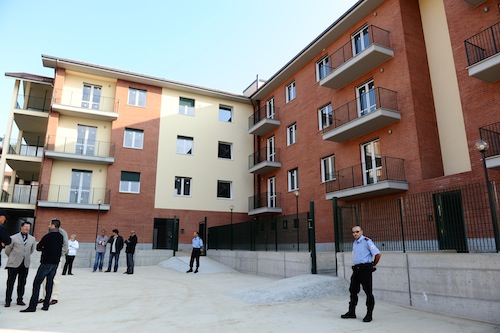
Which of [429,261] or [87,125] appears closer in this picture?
[429,261]

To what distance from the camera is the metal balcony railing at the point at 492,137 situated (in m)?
11.0

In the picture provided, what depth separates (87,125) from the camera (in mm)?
22266

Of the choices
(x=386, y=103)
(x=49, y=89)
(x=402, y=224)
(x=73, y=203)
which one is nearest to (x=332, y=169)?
(x=386, y=103)

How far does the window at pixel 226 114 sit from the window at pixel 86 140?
28.1ft

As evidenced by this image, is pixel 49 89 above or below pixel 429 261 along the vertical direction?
above

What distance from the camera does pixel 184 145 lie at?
2414 centimetres

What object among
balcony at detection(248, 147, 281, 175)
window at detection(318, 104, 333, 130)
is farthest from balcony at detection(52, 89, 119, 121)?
window at detection(318, 104, 333, 130)

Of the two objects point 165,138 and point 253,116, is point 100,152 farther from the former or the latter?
point 253,116

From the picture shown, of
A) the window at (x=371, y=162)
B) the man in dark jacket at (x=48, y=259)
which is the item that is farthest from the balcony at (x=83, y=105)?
the man in dark jacket at (x=48, y=259)

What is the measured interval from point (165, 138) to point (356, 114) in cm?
1267

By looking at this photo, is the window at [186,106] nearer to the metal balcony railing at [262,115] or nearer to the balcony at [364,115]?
the metal balcony railing at [262,115]

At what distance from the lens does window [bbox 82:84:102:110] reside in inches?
878

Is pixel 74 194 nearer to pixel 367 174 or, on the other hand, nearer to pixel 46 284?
pixel 46 284

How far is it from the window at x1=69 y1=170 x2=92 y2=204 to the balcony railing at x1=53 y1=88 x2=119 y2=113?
403 centimetres
